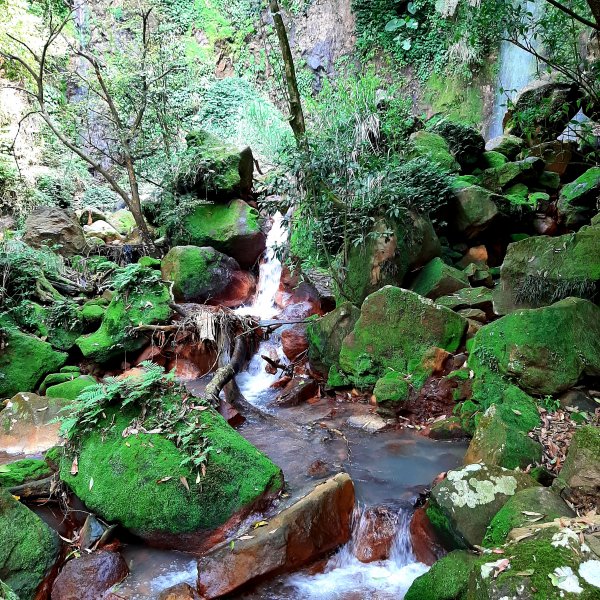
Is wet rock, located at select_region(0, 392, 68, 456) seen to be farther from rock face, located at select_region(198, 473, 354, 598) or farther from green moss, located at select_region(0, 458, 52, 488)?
rock face, located at select_region(198, 473, 354, 598)

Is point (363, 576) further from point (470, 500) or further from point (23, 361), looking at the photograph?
point (23, 361)

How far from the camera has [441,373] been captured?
20.7ft

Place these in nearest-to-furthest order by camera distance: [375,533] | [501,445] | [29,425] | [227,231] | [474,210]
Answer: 1. [375,533]
2. [501,445]
3. [29,425]
4. [474,210]
5. [227,231]

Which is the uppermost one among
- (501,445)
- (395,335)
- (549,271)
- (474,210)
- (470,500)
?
(474,210)

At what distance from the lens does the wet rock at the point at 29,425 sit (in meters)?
5.58

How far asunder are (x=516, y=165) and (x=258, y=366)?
6.79 m

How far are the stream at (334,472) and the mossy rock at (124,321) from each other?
1976 millimetres

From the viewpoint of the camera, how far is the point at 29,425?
575 centimetres

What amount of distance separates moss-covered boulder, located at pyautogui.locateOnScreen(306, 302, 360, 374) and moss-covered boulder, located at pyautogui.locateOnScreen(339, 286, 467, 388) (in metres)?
0.32

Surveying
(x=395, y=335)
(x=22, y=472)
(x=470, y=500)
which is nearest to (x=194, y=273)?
(x=395, y=335)

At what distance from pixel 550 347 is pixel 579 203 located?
5031 millimetres

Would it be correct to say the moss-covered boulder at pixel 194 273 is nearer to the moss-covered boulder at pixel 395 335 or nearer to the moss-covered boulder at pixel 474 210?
the moss-covered boulder at pixel 395 335

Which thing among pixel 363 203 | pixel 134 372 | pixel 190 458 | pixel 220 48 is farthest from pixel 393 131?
pixel 220 48

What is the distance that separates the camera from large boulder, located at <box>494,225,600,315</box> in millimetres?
6133
